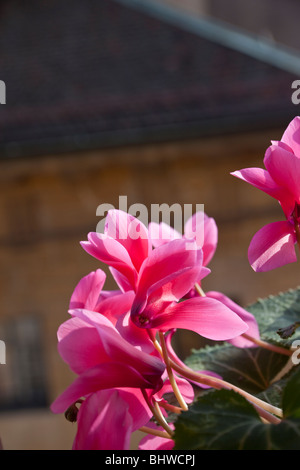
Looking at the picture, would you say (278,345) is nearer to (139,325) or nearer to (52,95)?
(139,325)

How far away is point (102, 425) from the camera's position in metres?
0.21

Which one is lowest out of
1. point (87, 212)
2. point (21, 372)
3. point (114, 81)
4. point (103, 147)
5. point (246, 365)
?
point (21, 372)

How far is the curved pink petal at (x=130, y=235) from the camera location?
26 cm

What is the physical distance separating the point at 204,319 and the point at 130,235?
40 millimetres

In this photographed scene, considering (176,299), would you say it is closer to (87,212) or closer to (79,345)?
(79,345)

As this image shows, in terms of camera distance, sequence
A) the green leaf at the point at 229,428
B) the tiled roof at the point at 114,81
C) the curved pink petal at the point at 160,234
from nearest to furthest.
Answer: the green leaf at the point at 229,428 → the curved pink petal at the point at 160,234 → the tiled roof at the point at 114,81

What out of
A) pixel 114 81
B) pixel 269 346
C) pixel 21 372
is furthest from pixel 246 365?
pixel 21 372

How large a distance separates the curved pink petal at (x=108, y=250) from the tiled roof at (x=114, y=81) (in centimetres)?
267

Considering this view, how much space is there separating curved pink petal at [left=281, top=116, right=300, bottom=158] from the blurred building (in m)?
2.64

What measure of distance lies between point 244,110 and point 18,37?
4.74 feet

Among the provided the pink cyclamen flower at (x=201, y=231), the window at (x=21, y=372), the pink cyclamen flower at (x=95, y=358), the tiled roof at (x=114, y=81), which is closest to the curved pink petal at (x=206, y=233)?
the pink cyclamen flower at (x=201, y=231)

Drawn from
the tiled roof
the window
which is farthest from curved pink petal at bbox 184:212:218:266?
the window

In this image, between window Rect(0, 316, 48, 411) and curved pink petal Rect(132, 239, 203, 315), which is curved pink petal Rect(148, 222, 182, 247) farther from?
window Rect(0, 316, 48, 411)

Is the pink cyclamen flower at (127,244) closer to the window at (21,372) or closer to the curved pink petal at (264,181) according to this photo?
the curved pink petal at (264,181)
